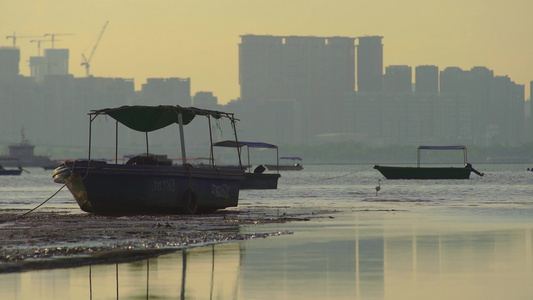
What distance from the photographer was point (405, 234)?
28.7 metres

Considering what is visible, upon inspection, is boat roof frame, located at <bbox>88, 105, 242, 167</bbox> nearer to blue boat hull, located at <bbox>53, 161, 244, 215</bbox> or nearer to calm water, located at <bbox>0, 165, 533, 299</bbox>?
blue boat hull, located at <bbox>53, 161, 244, 215</bbox>

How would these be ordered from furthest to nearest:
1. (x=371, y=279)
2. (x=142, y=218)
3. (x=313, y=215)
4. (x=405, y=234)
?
(x=313, y=215) < (x=142, y=218) < (x=405, y=234) < (x=371, y=279)

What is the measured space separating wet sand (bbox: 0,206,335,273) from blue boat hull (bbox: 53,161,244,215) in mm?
514

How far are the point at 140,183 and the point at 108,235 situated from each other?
9452 millimetres

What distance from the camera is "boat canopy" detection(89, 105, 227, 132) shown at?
4038cm

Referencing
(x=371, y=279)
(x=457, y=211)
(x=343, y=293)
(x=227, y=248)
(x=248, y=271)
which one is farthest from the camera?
(x=457, y=211)

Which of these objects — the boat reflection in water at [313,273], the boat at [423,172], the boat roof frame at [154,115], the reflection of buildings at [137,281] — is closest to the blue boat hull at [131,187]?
the boat roof frame at [154,115]

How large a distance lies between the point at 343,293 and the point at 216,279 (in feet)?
9.28

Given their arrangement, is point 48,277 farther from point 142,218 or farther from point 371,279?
point 142,218

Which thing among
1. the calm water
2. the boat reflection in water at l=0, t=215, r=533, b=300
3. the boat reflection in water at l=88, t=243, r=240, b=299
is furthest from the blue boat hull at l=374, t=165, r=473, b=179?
the boat reflection in water at l=88, t=243, r=240, b=299

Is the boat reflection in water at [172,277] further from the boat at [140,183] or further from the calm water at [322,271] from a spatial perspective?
the boat at [140,183]

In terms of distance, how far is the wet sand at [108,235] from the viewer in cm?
2186

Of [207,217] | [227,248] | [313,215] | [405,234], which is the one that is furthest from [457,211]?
[227,248]

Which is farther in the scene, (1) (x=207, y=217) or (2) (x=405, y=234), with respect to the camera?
(1) (x=207, y=217)
